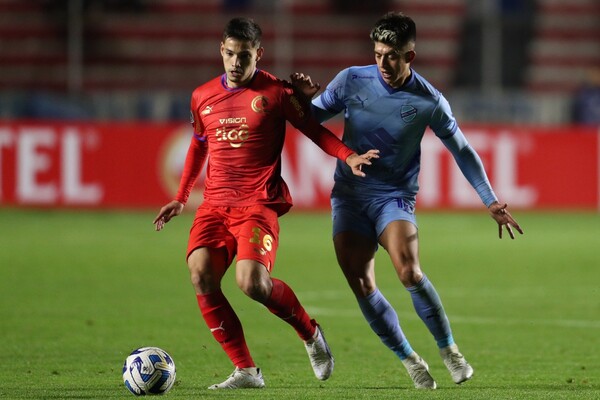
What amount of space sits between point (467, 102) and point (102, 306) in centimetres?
1120

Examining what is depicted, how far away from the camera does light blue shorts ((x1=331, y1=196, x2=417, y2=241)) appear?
22.6ft

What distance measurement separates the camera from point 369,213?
696 centimetres

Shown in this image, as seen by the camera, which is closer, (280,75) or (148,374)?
(148,374)

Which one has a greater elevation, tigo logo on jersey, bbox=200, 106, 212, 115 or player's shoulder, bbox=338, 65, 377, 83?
player's shoulder, bbox=338, 65, 377, 83

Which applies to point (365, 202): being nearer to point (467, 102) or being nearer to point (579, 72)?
point (467, 102)

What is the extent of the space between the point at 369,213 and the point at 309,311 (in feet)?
12.4

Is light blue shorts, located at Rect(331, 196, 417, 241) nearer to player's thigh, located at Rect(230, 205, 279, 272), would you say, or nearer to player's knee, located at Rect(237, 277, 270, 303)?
player's thigh, located at Rect(230, 205, 279, 272)

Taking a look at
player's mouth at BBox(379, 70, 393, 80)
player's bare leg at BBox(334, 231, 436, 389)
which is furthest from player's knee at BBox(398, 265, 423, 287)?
player's mouth at BBox(379, 70, 393, 80)

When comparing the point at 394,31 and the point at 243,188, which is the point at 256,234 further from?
the point at 394,31

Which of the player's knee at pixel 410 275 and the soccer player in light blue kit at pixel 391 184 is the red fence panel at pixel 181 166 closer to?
the soccer player in light blue kit at pixel 391 184

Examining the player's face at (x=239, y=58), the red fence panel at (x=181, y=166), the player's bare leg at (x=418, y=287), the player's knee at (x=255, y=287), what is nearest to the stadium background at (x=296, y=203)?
the red fence panel at (x=181, y=166)

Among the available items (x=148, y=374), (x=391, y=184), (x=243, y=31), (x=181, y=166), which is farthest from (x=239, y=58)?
(x=181, y=166)

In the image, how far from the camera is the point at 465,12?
25938mm

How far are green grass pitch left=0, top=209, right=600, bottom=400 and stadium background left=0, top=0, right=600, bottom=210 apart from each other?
5.02 feet
